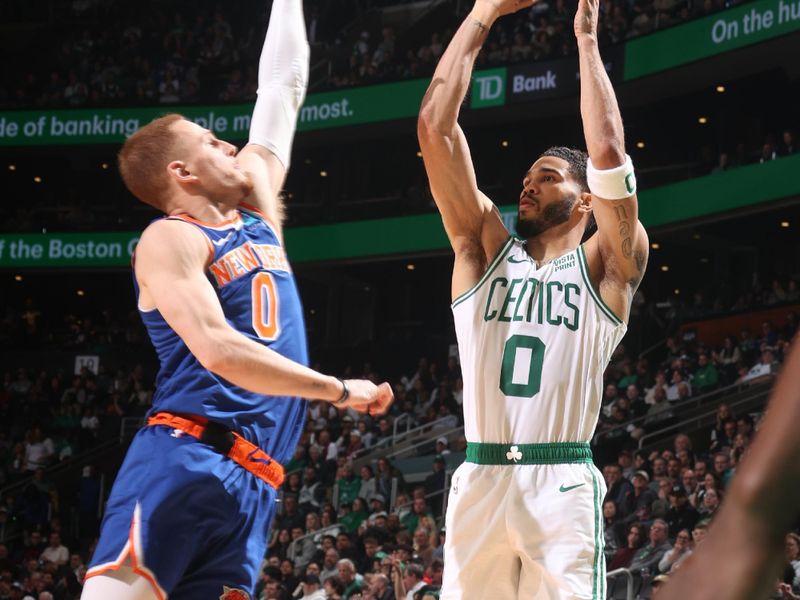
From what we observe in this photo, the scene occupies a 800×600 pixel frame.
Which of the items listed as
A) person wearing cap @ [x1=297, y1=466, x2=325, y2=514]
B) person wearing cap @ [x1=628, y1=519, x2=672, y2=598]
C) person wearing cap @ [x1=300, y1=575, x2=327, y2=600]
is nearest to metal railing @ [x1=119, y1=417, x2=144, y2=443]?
person wearing cap @ [x1=297, y1=466, x2=325, y2=514]

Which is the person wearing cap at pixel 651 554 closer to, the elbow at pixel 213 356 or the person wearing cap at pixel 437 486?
the person wearing cap at pixel 437 486

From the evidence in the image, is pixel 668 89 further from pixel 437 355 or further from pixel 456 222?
pixel 456 222

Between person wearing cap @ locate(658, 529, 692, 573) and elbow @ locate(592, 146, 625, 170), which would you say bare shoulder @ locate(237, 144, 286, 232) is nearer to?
elbow @ locate(592, 146, 625, 170)

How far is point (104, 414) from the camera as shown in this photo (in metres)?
22.3

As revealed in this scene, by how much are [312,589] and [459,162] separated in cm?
877

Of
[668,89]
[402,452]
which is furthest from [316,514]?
[668,89]

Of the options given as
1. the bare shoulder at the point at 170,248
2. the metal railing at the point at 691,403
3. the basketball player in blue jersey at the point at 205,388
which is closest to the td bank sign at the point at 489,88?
the metal railing at the point at 691,403

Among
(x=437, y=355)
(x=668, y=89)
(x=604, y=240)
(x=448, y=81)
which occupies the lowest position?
(x=604, y=240)

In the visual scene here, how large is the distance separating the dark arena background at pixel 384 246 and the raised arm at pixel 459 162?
6258mm

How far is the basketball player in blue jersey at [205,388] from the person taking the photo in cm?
321

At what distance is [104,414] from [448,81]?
18847 mm

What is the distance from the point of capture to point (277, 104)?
172 inches

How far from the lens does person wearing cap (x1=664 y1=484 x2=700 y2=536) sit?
1130 centimetres

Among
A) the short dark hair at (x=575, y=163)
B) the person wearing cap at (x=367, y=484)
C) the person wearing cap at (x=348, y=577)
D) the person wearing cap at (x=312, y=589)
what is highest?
the short dark hair at (x=575, y=163)
